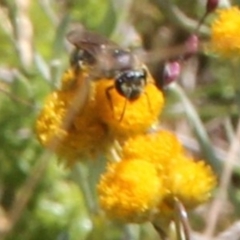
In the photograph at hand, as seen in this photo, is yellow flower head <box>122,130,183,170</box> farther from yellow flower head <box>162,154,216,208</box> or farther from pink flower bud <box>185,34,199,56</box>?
pink flower bud <box>185,34,199,56</box>

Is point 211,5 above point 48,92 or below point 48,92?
above

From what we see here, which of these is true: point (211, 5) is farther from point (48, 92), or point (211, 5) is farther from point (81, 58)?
point (48, 92)

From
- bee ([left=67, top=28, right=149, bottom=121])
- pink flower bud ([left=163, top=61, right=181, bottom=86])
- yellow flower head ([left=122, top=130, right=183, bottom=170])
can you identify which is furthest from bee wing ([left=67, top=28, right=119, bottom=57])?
yellow flower head ([left=122, top=130, right=183, bottom=170])

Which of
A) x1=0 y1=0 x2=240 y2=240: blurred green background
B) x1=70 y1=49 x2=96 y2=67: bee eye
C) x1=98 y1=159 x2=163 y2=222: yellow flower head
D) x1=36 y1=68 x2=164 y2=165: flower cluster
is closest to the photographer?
x1=98 y1=159 x2=163 y2=222: yellow flower head

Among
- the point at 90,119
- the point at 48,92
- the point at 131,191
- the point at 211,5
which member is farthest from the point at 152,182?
the point at 48,92

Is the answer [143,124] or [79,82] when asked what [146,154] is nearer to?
[143,124]

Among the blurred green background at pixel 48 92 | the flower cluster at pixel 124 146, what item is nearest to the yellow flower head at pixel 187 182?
the flower cluster at pixel 124 146
